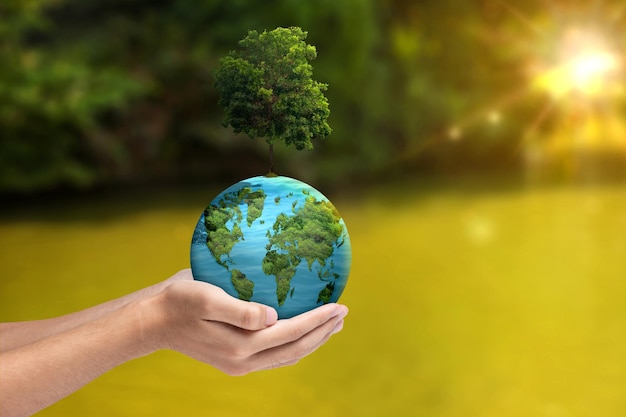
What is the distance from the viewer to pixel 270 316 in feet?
6.11

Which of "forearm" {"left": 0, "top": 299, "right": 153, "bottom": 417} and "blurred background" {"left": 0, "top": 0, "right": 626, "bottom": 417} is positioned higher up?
"blurred background" {"left": 0, "top": 0, "right": 626, "bottom": 417}

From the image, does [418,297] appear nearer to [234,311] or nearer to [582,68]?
[234,311]

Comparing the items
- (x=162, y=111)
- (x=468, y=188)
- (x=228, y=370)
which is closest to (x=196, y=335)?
(x=228, y=370)

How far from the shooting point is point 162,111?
863 cm

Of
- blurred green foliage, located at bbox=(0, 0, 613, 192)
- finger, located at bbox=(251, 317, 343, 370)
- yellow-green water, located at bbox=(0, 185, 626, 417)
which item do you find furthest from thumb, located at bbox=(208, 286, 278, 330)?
blurred green foliage, located at bbox=(0, 0, 613, 192)

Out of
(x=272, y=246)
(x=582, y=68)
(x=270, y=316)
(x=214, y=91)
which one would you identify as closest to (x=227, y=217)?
(x=272, y=246)

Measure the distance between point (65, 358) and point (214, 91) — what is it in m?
6.95

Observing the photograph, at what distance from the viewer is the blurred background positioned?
13.5ft

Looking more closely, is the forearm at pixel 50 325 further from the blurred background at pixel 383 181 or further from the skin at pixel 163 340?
the blurred background at pixel 383 181

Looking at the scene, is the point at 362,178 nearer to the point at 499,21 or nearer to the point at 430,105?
the point at 430,105

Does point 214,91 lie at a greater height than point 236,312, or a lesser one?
greater

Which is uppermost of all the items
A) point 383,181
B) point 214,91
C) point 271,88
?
point 383,181

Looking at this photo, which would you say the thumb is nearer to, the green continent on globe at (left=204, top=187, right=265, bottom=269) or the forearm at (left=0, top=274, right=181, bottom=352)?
the green continent on globe at (left=204, top=187, right=265, bottom=269)

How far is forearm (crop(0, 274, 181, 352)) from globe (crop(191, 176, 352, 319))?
223 mm
